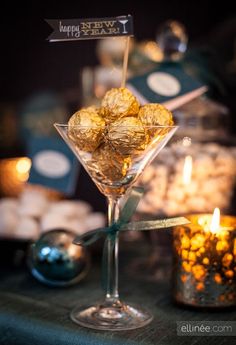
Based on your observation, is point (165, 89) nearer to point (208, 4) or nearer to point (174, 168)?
point (174, 168)

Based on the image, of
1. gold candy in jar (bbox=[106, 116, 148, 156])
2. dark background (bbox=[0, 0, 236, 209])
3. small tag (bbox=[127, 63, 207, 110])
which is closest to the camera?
gold candy in jar (bbox=[106, 116, 148, 156])

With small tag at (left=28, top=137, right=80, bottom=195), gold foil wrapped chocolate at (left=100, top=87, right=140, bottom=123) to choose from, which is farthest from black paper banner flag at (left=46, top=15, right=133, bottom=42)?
small tag at (left=28, top=137, right=80, bottom=195)

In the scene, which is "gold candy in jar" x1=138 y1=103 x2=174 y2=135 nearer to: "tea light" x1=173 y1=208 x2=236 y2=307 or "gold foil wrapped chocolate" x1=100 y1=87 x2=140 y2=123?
"gold foil wrapped chocolate" x1=100 y1=87 x2=140 y2=123

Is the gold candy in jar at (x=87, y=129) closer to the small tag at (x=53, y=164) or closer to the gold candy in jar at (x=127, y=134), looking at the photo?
the gold candy in jar at (x=127, y=134)

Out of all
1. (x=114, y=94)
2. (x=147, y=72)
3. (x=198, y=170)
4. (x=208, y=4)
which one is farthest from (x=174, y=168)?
(x=208, y=4)

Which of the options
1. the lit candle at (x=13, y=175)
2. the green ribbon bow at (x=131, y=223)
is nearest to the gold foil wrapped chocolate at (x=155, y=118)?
the green ribbon bow at (x=131, y=223)

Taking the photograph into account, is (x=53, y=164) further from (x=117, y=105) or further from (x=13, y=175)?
(x=117, y=105)
